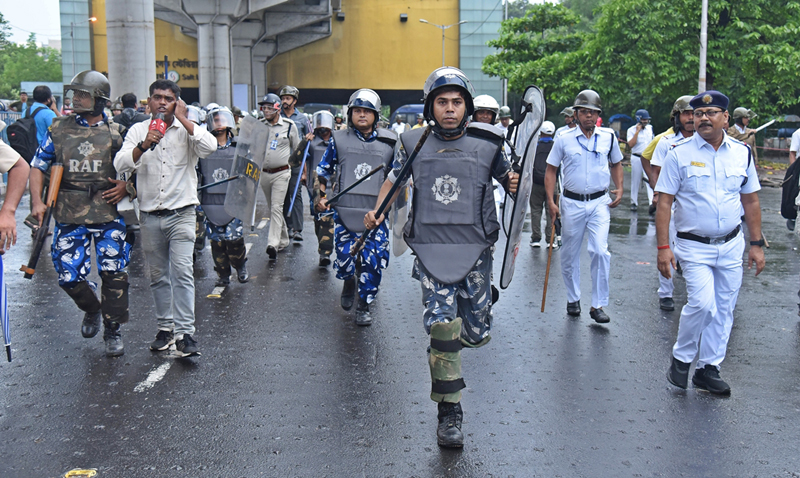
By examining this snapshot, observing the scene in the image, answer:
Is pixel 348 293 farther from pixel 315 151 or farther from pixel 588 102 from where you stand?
pixel 315 151

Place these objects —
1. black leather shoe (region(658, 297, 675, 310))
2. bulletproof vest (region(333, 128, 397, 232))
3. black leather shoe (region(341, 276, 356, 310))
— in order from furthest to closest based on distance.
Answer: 1. black leather shoe (region(658, 297, 675, 310))
2. black leather shoe (region(341, 276, 356, 310))
3. bulletproof vest (region(333, 128, 397, 232))

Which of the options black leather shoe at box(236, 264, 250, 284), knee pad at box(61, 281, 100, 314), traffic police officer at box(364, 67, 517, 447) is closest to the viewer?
traffic police officer at box(364, 67, 517, 447)

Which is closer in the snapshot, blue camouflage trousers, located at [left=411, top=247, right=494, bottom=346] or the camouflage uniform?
blue camouflage trousers, located at [left=411, top=247, right=494, bottom=346]

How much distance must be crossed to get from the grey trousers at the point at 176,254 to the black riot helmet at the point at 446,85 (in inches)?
86.9

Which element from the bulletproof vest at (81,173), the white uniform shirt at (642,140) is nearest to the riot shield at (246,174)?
the bulletproof vest at (81,173)

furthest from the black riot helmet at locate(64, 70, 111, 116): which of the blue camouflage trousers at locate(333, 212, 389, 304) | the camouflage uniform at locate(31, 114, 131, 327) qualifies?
the blue camouflage trousers at locate(333, 212, 389, 304)

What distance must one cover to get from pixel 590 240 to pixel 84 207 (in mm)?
4105

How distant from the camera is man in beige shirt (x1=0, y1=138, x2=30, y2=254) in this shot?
4.75 meters

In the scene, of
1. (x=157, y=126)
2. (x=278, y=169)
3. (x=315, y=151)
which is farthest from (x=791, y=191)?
(x=278, y=169)

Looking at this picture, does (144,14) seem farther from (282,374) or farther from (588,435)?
(588,435)

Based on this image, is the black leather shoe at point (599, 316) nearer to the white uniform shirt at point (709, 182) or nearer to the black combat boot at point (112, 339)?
the white uniform shirt at point (709, 182)

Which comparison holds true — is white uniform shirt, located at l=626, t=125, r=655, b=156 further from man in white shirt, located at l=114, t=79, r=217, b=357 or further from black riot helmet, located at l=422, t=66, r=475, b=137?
black riot helmet, located at l=422, t=66, r=475, b=137

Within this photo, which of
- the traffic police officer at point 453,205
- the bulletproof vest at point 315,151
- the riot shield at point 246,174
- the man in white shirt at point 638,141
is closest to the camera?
the traffic police officer at point 453,205

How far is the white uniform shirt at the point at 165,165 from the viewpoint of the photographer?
5.99 metres
